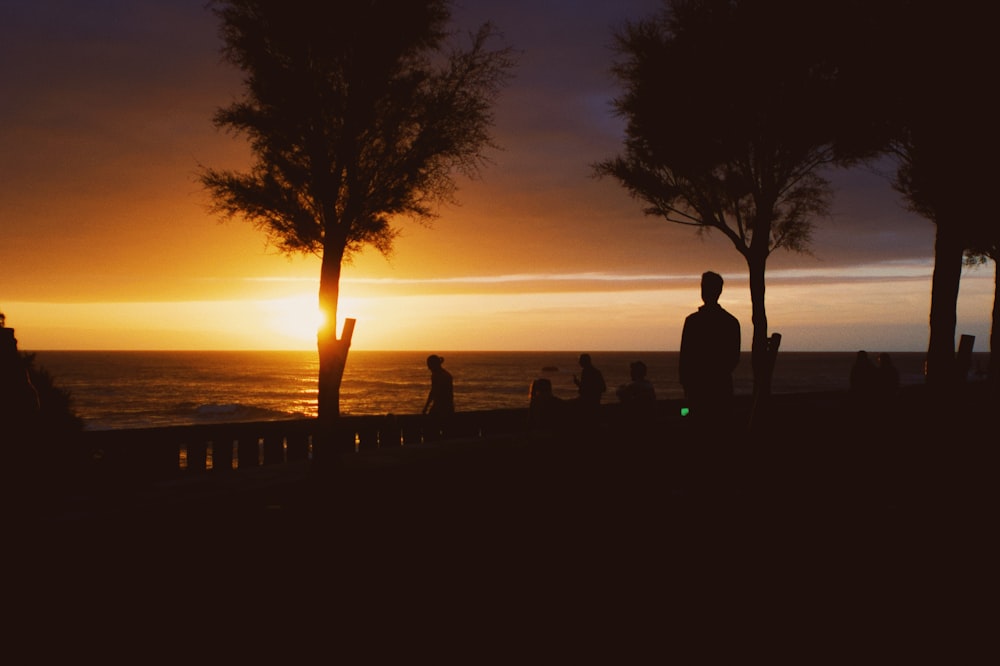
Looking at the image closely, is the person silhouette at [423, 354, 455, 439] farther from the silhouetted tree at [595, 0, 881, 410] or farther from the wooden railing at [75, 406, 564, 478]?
the silhouetted tree at [595, 0, 881, 410]

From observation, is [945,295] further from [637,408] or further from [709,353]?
[709,353]

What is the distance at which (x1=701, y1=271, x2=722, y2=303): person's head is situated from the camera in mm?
9367

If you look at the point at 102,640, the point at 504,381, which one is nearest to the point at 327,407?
the point at 102,640

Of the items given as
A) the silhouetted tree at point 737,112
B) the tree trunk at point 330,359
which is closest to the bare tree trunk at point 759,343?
the silhouetted tree at point 737,112

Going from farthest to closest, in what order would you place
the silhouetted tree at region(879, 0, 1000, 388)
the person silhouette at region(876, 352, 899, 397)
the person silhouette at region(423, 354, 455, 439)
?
the person silhouette at region(876, 352, 899, 397)
the person silhouette at region(423, 354, 455, 439)
the silhouetted tree at region(879, 0, 1000, 388)

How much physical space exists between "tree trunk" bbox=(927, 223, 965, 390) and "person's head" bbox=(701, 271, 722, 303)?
27.5ft

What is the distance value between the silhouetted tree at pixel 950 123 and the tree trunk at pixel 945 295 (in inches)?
0.7

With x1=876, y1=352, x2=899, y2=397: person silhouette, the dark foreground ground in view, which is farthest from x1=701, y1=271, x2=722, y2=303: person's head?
x1=876, y1=352, x2=899, y2=397: person silhouette

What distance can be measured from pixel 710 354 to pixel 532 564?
3.61 m

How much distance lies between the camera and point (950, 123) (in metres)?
16.0

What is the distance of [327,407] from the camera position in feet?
40.5

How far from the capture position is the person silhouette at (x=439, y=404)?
16.9m

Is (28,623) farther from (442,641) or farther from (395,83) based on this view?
(395,83)

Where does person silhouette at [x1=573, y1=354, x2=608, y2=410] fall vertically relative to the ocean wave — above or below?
above
